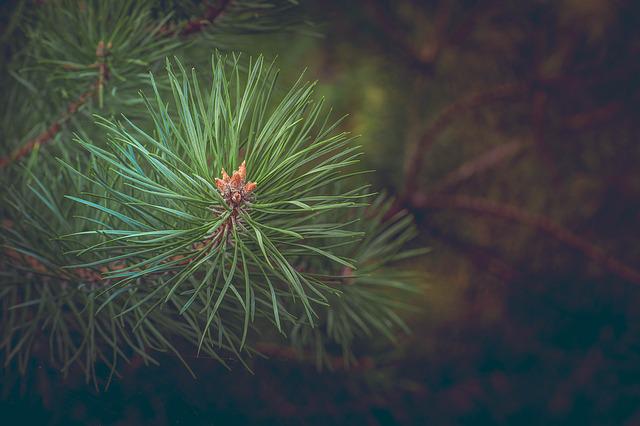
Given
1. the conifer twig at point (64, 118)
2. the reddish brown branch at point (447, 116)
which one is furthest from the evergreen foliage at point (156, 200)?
the reddish brown branch at point (447, 116)

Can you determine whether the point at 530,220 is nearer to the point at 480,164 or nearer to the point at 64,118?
the point at 480,164

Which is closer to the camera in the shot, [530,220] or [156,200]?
[156,200]

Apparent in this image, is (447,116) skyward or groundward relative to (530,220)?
skyward

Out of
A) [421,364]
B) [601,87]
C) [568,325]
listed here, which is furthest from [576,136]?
[421,364]

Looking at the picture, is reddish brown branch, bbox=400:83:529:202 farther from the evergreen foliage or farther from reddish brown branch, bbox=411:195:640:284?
the evergreen foliage

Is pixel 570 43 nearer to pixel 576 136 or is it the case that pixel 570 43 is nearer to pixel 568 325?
pixel 576 136

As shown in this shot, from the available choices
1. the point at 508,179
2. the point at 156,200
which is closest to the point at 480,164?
the point at 508,179
